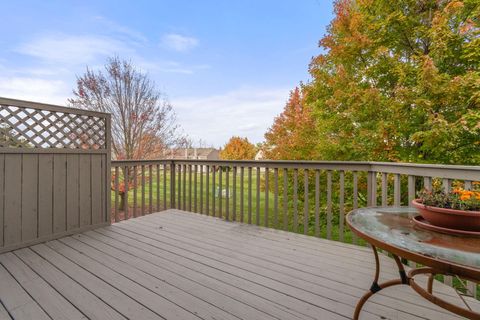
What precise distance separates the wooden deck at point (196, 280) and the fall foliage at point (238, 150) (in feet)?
29.1

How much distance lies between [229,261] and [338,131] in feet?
12.1

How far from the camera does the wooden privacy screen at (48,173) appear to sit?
2.51m

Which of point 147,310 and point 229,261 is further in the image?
point 229,261

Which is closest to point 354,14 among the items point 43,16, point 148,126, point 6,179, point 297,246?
point 297,246

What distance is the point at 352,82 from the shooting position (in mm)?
4566

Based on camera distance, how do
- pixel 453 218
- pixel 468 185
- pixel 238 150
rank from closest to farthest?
pixel 453 218
pixel 468 185
pixel 238 150

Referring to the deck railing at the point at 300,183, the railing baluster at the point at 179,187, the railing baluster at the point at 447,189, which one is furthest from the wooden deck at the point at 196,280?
the railing baluster at the point at 179,187

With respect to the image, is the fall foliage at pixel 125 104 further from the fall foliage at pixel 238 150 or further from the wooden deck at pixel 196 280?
the fall foliage at pixel 238 150

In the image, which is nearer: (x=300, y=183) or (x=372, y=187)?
(x=372, y=187)

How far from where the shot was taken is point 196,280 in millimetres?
1898

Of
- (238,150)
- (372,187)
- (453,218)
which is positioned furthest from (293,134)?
(238,150)

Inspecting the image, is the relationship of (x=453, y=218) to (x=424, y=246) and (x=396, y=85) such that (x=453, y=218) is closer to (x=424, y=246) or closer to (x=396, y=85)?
(x=424, y=246)

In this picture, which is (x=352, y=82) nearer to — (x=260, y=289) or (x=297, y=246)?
(x=297, y=246)

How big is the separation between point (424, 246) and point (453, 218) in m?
0.24
